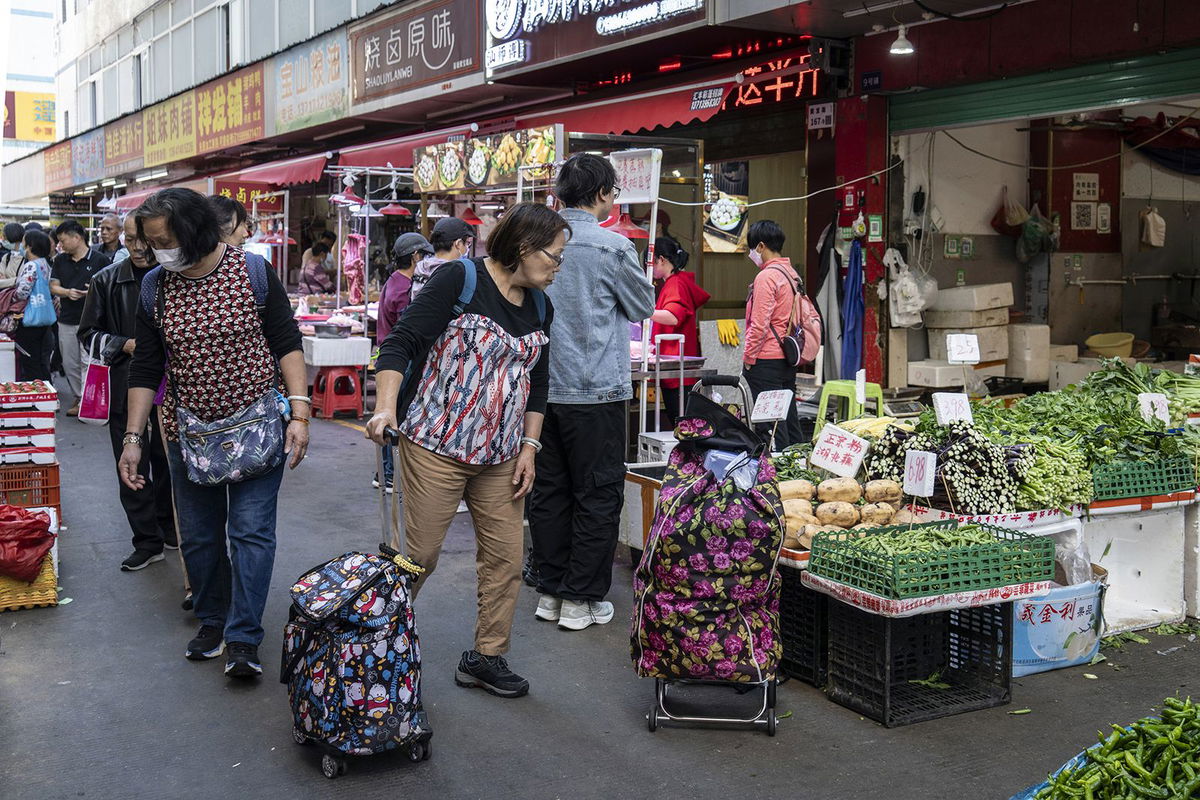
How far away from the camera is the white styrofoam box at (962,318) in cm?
1089

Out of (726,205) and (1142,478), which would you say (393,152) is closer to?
(726,205)

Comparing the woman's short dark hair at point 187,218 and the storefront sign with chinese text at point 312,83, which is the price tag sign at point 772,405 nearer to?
the woman's short dark hair at point 187,218

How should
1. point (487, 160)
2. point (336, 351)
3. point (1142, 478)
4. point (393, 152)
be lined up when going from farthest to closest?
1. point (393, 152)
2. point (336, 351)
3. point (487, 160)
4. point (1142, 478)

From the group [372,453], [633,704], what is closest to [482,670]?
[633,704]

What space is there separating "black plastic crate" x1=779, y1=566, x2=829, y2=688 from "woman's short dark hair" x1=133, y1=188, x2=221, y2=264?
2698 mm

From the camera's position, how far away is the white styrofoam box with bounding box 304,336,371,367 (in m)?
12.3

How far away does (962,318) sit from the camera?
10883mm

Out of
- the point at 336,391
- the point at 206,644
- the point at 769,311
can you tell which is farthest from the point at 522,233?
the point at 336,391

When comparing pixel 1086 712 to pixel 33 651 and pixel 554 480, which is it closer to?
pixel 554 480

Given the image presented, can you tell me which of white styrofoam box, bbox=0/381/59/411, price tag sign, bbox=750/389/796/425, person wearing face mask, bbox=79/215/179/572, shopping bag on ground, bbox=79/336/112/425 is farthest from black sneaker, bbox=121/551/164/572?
price tag sign, bbox=750/389/796/425

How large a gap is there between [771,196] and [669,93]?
3315 millimetres

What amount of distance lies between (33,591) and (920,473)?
4346mm

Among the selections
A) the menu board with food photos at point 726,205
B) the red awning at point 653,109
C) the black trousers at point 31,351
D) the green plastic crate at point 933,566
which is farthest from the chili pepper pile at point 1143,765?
the menu board with food photos at point 726,205

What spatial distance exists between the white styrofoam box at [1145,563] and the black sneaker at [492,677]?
288 centimetres
